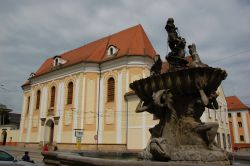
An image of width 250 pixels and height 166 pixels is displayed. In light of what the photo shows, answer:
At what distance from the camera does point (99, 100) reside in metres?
31.7

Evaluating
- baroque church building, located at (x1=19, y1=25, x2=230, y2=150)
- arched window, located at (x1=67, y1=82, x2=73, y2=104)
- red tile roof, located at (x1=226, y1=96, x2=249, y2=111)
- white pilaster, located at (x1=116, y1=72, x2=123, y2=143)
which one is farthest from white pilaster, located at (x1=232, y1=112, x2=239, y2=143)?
arched window, located at (x1=67, y1=82, x2=73, y2=104)

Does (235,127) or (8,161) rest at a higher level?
(235,127)

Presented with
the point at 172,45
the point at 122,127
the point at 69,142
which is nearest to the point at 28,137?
the point at 69,142

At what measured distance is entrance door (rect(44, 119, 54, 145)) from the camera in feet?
115

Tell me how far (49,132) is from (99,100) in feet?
30.6

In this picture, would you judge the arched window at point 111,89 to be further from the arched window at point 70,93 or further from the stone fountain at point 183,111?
the stone fountain at point 183,111

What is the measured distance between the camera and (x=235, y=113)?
5462cm

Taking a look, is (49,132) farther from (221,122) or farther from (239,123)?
(239,123)

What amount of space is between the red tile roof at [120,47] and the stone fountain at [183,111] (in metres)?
23.8

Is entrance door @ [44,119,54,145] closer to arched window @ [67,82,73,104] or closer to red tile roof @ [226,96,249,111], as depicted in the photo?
arched window @ [67,82,73,104]

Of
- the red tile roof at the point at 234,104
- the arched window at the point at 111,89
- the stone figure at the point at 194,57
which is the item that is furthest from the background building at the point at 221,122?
the stone figure at the point at 194,57

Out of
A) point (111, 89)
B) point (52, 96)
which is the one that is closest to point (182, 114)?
point (111, 89)

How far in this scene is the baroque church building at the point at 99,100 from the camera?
28219mm

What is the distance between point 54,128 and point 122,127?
1067 centimetres
